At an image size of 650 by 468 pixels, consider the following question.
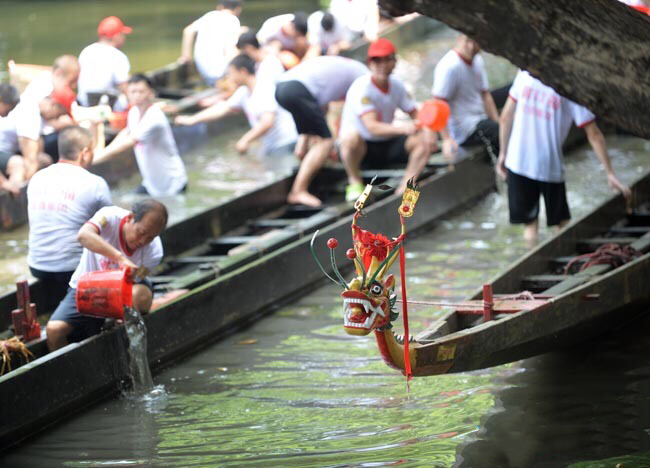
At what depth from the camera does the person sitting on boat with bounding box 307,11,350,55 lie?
690 inches

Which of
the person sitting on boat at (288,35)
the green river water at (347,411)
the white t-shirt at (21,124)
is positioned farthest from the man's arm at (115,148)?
the green river water at (347,411)

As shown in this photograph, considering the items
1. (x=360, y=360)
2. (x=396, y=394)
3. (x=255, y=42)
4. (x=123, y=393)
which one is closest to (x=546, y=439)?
(x=396, y=394)

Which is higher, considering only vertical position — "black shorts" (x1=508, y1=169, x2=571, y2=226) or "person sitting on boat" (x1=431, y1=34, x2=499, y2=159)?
"person sitting on boat" (x1=431, y1=34, x2=499, y2=159)

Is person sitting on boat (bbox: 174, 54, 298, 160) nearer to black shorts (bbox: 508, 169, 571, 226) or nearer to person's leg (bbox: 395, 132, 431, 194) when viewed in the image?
person's leg (bbox: 395, 132, 431, 194)

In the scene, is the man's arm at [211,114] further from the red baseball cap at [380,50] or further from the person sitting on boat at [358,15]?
the person sitting on boat at [358,15]

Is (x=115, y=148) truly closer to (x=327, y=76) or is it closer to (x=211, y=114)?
(x=211, y=114)

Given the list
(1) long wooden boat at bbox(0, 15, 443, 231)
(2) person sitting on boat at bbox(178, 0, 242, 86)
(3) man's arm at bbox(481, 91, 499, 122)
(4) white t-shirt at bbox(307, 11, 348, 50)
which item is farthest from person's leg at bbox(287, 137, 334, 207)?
(4) white t-shirt at bbox(307, 11, 348, 50)

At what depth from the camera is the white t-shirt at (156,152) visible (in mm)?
11516

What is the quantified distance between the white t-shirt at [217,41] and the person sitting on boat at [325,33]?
1.49 meters

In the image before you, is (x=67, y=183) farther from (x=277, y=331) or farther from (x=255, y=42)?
(x=255, y=42)

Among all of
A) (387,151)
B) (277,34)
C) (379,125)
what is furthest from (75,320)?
(277,34)

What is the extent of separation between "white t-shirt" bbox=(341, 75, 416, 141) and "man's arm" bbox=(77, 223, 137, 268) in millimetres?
4174

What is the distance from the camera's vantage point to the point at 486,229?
37.1 ft

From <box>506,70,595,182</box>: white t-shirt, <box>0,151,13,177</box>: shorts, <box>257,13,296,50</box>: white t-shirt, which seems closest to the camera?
<box>506,70,595,182</box>: white t-shirt
